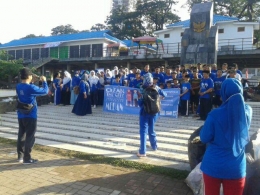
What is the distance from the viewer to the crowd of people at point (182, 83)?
7621mm

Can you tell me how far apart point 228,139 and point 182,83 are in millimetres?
6406

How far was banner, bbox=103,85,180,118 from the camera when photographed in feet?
27.3

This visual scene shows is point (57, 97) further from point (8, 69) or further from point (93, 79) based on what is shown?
point (8, 69)

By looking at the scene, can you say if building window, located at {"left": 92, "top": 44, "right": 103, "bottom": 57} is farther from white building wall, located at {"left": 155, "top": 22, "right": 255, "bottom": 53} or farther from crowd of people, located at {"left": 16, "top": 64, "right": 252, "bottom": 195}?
crowd of people, located at {"left": 16, "top": 64, "right": 252, "bottom": 195}

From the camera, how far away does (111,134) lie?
673 centimetres

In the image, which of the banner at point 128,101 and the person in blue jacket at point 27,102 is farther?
the banner at point 128,101

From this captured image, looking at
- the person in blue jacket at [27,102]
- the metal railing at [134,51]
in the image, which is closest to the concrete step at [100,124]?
the person in blue jacket at [27,102]

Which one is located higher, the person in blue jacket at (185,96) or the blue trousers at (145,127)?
the person in blue jacket at (185,96)

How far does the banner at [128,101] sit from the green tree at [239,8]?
1148 inches

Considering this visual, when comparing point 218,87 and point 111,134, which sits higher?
point 218,87

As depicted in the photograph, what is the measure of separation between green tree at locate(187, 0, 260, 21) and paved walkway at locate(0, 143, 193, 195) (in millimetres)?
33696

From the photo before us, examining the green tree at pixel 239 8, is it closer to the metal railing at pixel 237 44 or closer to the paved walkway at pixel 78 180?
the metal railing at pixel 237 44

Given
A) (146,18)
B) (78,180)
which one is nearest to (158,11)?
(146,18)

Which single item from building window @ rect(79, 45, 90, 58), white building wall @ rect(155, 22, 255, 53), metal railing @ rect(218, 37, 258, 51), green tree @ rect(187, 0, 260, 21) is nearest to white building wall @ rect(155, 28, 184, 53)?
white building wall @ rect(155, 22, 255, 53)
